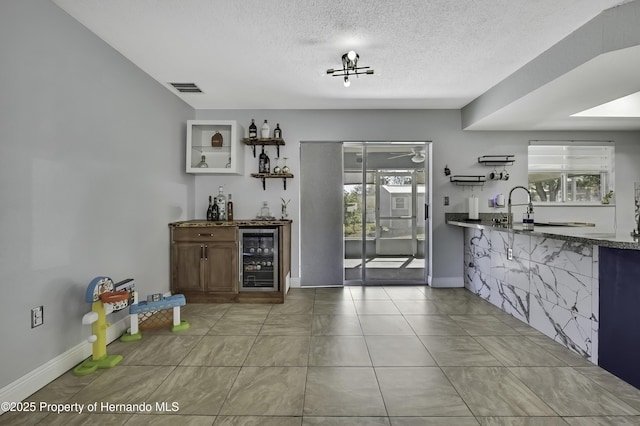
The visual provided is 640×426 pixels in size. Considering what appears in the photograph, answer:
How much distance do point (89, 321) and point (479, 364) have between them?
2879mm

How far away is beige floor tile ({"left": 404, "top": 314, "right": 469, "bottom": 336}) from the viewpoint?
293 cm

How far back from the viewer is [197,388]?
2029mm

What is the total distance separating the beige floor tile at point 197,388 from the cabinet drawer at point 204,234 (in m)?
1.75

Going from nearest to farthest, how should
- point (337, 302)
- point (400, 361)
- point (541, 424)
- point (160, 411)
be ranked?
point (541, 424) → point (160, 411) → point (400, 361) → point (337, 302)

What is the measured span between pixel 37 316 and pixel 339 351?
2119mm

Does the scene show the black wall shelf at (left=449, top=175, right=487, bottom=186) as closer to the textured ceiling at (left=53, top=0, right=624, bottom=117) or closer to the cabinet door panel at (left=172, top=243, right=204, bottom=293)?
the textured ceiling at (left=53, top=0, right=624, bottom=117)

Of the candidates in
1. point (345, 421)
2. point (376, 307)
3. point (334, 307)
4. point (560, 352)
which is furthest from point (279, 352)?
point (560, 352)

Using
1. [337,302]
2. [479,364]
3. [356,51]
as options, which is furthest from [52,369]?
[356,51]

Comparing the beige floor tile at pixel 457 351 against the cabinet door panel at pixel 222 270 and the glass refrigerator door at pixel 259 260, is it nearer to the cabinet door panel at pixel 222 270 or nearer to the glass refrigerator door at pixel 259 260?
the glass refrigerator door at pixel 259 260

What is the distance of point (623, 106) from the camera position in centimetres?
394

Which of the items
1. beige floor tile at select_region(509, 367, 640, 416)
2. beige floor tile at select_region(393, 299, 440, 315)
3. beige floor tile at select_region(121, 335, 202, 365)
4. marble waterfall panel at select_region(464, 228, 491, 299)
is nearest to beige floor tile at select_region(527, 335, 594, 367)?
beige floor tile at select_region(509, 367, 640, 416)

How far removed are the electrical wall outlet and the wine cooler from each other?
199 centimetres

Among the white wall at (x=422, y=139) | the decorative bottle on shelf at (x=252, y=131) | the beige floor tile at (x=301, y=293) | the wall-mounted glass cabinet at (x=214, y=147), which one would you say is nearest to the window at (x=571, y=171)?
→ the white wall at (x=422, y=139)

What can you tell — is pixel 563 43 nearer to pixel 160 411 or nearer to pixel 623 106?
pixel 623 106
